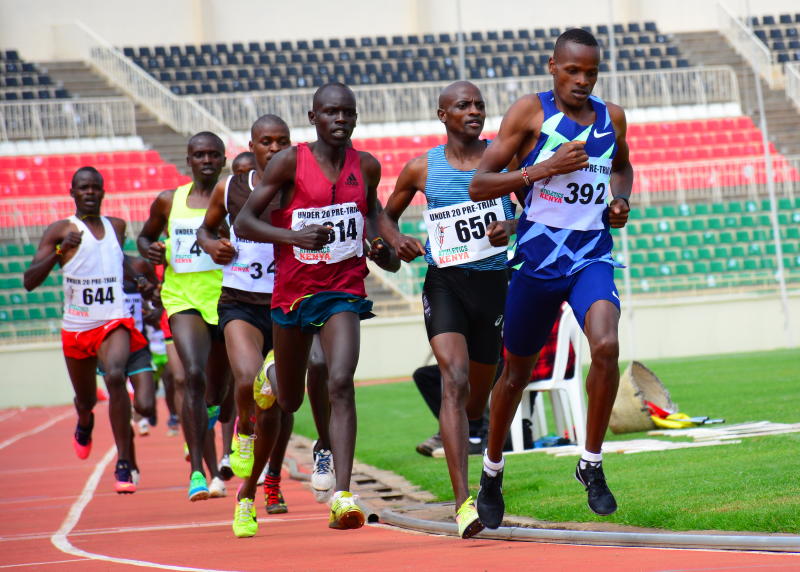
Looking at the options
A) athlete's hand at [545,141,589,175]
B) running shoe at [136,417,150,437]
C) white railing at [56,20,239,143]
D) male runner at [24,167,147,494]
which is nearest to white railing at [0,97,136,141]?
white railing at [56,20,239,143]

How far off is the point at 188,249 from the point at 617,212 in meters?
4.03

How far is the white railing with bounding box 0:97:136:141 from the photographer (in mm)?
32781

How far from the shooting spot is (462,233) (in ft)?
22.7

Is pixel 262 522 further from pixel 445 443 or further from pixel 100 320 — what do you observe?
pixel 100 320

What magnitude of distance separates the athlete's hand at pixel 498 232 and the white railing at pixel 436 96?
87.7 ft

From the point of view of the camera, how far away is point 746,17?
135 ft

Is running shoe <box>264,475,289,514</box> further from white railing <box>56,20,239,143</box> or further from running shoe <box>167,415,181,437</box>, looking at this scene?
white railing <box>56,20,239,143</box>

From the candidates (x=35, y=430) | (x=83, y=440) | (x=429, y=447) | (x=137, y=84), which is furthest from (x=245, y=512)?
(x=137, y=84)

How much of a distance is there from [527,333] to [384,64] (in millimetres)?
31507

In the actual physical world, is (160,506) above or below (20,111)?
below

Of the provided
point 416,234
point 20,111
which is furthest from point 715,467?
point 20,111

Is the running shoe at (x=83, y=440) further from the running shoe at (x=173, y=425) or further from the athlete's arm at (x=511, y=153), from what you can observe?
the running shoe at (x=173, y=425)

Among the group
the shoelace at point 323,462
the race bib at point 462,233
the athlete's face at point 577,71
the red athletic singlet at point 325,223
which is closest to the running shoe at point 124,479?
the shoelace at point 323,462

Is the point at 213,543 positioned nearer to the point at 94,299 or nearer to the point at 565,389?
the point at 94,299
